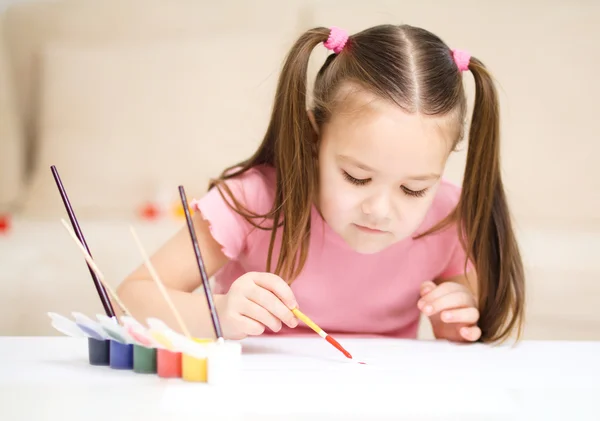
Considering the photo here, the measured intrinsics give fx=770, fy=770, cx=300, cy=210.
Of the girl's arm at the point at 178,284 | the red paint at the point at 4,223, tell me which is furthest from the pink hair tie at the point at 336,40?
the red paint at the point at 4,223

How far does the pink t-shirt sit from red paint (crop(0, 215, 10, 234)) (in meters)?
0.96

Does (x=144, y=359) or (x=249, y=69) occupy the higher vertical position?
(x=249, y=69)

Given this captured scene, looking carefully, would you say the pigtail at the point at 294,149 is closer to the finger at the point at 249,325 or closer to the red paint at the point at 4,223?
the finger at the point at 249,325

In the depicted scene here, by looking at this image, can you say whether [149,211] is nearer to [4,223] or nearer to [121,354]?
[4,223]

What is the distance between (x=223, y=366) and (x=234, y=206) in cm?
36

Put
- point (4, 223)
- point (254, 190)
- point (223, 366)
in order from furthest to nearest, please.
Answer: point (4, 223) → point (254, 190) → point (223, 366)

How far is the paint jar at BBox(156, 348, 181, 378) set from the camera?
2.05ft

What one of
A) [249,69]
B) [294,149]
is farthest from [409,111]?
[249,69]

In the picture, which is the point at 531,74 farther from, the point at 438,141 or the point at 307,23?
the point at 438,141

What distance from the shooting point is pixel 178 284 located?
0.94 m

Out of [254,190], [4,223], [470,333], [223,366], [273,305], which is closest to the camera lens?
[223,366]

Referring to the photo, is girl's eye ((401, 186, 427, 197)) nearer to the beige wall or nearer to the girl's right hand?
the girl's right hand

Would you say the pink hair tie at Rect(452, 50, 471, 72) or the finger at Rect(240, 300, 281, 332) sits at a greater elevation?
the pink hair tie at Rect(452, 50, 471, 72)

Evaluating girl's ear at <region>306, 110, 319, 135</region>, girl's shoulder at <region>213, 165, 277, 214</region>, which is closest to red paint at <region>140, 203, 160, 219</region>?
girl's shoulder at <region>213, 165, 277, 214</region>
